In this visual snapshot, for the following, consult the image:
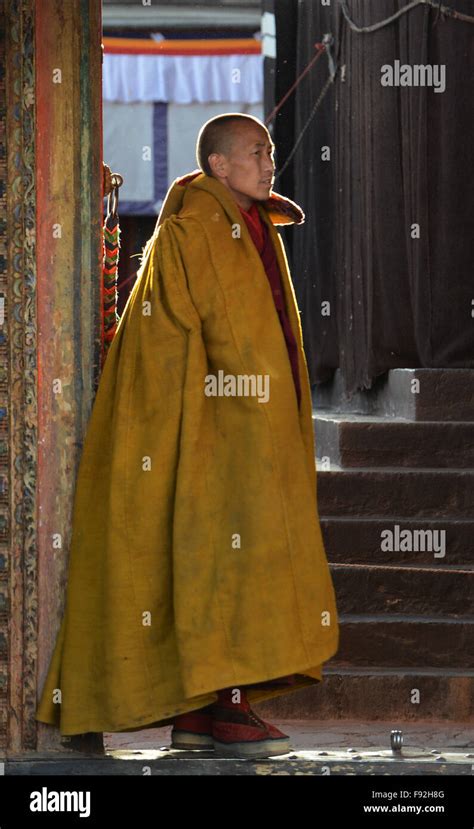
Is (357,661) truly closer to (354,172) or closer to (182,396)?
(182,396)

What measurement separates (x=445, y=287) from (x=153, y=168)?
4840 millimetres

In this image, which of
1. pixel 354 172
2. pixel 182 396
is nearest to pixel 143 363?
pixel 182 396

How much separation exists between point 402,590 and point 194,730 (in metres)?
2.01

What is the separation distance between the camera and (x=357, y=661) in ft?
20.9

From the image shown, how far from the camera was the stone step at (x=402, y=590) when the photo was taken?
6609 mm

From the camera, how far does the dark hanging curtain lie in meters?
7.74

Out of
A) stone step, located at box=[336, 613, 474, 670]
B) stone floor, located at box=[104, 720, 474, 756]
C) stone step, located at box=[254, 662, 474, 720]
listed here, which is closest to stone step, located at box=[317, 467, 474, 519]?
stone step, located at box=[336, 613, 474, 670]

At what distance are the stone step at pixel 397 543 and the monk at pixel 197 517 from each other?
2.11 metres

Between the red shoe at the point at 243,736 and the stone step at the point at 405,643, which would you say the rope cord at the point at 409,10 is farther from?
the red shoe at the point at 243,736

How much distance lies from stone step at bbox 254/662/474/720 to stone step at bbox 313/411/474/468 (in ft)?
4.51

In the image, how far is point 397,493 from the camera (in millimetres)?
7102

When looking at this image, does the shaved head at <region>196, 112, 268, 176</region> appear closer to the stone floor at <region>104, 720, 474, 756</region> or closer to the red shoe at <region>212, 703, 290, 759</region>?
the red shoe at <region>212, 703, 290, 759</region>
